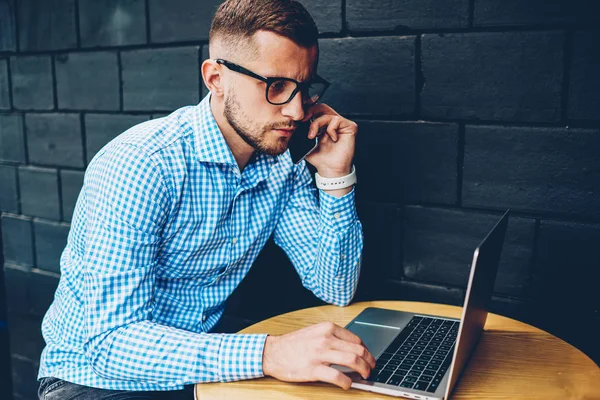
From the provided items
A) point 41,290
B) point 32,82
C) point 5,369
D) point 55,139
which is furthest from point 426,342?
point 5,369

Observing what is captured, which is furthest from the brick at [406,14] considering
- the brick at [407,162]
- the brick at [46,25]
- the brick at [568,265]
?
the brick at [46,25]

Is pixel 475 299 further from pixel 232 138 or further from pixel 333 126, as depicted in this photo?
pixel 232 138

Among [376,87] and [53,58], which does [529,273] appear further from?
[53,58]

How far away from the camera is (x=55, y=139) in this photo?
2.77 m

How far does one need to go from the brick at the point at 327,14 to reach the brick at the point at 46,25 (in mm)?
1277

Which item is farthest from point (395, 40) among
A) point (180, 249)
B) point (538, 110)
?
point (180, 249)

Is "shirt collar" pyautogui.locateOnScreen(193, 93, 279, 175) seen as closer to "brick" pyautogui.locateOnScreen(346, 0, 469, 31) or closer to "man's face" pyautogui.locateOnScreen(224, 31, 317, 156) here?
"man's face" pyautogui.locateOnScreen(224, 31, 317, 156)

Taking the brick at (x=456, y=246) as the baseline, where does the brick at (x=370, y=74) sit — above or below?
above

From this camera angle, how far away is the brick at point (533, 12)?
1.59m

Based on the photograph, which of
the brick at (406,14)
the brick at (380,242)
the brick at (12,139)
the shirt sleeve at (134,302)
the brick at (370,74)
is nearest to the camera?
the shirt sleeve at (134,302)

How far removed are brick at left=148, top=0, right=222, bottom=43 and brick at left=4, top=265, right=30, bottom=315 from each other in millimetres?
1538

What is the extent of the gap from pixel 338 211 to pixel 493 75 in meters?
0.64

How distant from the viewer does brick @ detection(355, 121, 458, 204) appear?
72.8 inches

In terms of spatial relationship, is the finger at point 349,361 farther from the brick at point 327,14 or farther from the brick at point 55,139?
the brick at point 55,139
